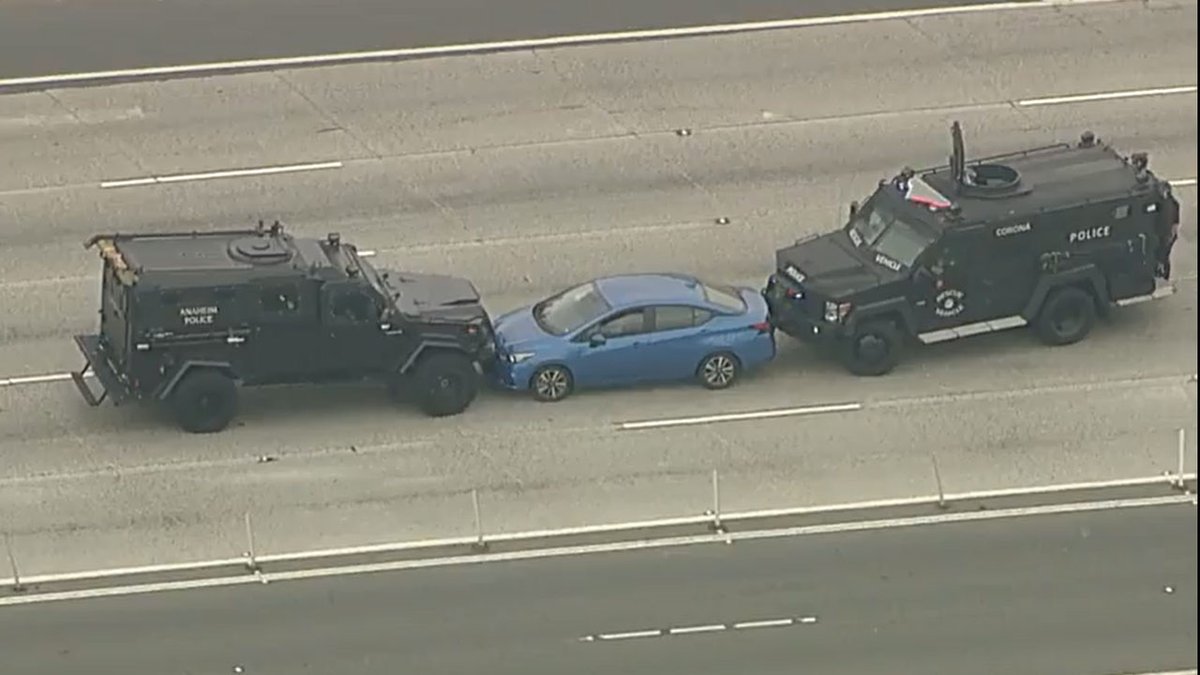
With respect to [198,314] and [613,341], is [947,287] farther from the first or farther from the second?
[198,314]

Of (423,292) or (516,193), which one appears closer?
(423,292)

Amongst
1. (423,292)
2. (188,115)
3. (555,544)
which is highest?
(188,115)

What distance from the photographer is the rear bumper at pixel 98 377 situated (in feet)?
117

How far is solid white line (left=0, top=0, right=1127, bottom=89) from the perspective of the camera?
154 feet

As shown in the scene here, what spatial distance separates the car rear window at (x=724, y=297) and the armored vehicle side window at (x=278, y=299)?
16.4 feet

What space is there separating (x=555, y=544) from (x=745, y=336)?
193 inches

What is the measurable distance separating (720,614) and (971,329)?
7.83 meters

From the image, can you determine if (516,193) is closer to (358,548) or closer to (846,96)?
(846,96)

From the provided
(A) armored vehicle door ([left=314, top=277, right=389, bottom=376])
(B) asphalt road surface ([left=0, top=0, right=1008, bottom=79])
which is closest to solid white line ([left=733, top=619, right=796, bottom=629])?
(A) armored vehicle door ([left=314, top=277, right=389, bottom=376])

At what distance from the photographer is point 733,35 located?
47.8 m

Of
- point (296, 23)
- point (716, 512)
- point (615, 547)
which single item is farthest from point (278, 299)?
point (296, 23)

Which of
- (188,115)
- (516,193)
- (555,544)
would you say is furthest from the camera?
(188,115)

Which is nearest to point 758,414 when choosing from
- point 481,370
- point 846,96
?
point 481,370

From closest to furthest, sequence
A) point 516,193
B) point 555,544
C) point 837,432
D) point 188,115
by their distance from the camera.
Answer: point 555,544, point 837,432, point 516,193, point 188,115
